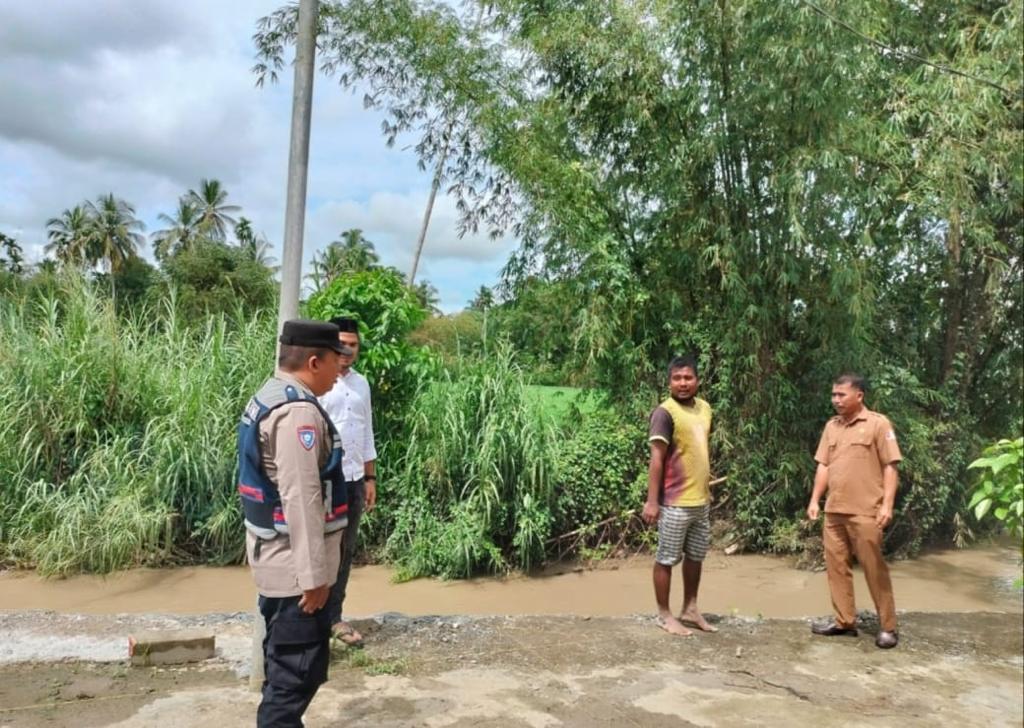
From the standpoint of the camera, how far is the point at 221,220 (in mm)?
39688

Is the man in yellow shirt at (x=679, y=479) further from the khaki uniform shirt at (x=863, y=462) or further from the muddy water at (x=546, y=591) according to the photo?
the muddy water at (x=546, y=591)

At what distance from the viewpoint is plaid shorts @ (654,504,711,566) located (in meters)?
5.06

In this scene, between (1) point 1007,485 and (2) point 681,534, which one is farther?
(2) point 681,534

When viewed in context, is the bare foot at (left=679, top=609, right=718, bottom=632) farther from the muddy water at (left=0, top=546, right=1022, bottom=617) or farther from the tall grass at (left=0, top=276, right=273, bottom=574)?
the tall grass at (left=0, top=276, right=273, bottom=574)

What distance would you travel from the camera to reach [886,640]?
16.1 ft

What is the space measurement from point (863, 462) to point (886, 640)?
3.48ft

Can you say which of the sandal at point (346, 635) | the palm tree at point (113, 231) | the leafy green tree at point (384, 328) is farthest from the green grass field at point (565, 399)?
the palm tree at point (113, 231)

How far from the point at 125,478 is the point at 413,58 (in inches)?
179

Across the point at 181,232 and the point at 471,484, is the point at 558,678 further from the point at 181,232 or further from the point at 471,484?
the point at 181,232

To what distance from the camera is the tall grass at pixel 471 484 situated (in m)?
7.06

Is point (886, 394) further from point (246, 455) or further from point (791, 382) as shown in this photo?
point (246, 455)

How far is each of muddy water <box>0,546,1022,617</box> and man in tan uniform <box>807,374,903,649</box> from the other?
1406mm

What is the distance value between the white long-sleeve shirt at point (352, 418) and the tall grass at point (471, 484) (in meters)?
2.52

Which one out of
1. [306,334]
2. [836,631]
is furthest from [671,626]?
[306,334]
